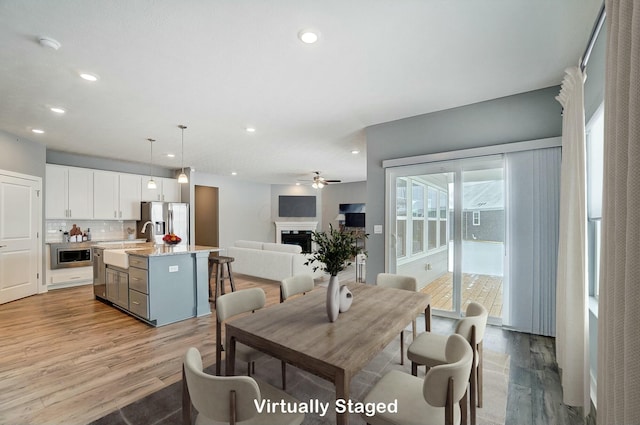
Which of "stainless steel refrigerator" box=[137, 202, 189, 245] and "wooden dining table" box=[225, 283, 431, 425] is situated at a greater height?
"stainless steel refrigerator" box=[137, 202, 189, 245]

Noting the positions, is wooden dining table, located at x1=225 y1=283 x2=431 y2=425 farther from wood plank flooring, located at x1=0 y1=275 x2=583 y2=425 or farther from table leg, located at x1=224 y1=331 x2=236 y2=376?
wood plank flooring, located at x1=0 y1=275 x2=583 y2=425

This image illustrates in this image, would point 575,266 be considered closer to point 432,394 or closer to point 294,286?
point 432,394

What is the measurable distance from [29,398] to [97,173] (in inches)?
203

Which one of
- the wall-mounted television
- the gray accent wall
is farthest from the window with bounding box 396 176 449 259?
the wall-mounted television

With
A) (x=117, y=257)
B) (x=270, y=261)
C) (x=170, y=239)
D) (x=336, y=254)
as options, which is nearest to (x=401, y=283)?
(x=336, y=254)

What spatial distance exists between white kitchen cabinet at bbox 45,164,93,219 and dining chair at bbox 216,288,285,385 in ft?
18.3

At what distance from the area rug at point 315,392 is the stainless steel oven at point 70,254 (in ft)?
15.8

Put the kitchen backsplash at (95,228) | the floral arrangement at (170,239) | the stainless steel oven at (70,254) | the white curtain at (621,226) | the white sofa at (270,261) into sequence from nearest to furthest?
Result: the white curtain at (621,226), the floral arrangement at (170,239), the stainless steel oven at (70,254), the kitchen backsplash at (95,228), the white sofa at (270,261)

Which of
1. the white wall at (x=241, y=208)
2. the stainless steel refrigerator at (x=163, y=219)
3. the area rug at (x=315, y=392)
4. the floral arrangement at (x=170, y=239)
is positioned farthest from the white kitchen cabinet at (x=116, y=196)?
the area rug at (x=315, y=392)

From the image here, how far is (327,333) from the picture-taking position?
151 centimetres

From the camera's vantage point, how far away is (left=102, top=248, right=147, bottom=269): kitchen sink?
3864 millimetres

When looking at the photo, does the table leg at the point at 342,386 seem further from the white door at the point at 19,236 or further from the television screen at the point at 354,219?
the television screen at the point at 354,219

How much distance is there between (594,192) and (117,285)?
225 inches

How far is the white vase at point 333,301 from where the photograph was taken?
1.67m
